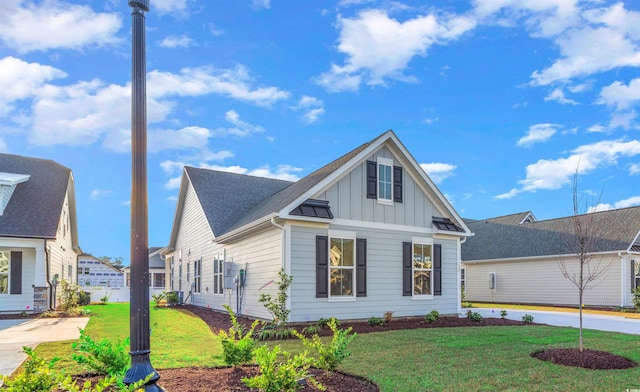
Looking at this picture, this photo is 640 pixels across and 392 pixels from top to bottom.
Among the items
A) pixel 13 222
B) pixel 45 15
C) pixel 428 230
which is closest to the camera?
pixel 45 15

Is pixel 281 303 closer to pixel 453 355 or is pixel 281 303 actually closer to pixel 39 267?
pixel 453 355

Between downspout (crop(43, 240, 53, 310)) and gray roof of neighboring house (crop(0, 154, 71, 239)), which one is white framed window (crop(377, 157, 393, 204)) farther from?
downspout (crop(43, 240, 53, 310))

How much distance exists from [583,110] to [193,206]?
16.6 meters

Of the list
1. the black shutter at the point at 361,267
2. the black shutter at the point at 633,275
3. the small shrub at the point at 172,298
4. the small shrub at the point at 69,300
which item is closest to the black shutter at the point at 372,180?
the black shutter at the point at 361,267

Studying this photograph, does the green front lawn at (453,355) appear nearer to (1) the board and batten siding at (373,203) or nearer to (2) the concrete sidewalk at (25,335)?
(2) the concrete sidewalk at (25,335)

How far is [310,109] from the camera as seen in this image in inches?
605

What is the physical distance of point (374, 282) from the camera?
13094 millimetres

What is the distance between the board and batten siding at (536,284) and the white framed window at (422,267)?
10916 mm

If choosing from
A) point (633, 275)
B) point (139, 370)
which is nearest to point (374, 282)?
point (139, 370)

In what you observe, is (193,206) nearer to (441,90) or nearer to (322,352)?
(441,90)

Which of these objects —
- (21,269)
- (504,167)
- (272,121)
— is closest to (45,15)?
(272,121)

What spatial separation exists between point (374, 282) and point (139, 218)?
978 cm

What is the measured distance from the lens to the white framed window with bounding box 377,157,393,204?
13.6 metres

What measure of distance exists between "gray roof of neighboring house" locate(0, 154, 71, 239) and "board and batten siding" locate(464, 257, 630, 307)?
855 inches
